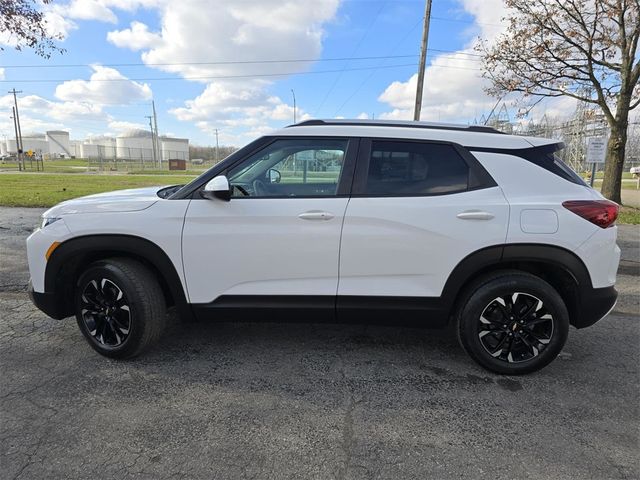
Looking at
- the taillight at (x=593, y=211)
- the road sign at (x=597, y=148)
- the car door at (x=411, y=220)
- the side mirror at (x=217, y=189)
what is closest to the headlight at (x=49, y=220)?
the side mirror at (x=217, y=189)

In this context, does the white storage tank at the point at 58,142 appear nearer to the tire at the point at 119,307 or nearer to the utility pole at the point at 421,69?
the utility pole at the point at 421,69

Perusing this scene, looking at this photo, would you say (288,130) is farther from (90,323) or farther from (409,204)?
(90,323)

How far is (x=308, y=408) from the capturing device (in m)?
2.71

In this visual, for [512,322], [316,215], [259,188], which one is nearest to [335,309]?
[316,215]

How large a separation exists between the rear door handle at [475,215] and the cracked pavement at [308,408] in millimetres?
1174

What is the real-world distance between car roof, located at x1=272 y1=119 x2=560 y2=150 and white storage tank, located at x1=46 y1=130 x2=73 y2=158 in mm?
131989

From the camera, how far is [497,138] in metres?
3.11

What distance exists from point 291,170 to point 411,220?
0.98 meters

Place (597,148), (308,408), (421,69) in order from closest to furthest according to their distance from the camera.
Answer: (308,408) < (597,148) < (421,69)

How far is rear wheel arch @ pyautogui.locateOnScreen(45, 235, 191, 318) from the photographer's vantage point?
3104 mm

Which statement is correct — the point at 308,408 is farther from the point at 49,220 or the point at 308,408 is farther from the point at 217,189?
the point at 49,220

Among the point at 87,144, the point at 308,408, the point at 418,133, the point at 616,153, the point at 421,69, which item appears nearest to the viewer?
the point at 308,408

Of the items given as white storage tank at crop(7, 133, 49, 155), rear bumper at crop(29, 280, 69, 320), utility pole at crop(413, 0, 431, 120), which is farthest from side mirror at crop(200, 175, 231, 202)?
white storage tank at crop(7, 133, 49, 155)

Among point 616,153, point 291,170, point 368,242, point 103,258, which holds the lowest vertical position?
point 103,258
